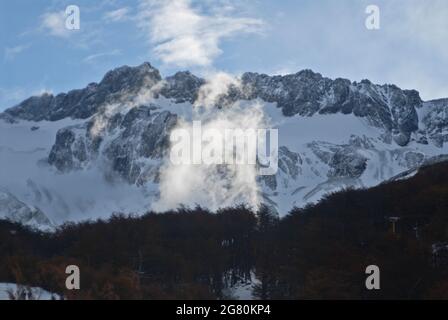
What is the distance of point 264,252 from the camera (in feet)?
174

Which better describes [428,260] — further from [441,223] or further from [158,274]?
[158,274]

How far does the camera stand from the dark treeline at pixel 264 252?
123 feet

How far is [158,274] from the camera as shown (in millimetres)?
55219

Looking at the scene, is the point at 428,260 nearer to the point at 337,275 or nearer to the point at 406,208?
the point at 337,275

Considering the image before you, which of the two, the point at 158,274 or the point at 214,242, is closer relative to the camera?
the point at 158,274

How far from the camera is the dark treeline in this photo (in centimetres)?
3735

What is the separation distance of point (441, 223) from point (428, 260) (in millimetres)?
9686

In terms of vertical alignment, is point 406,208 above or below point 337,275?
above
